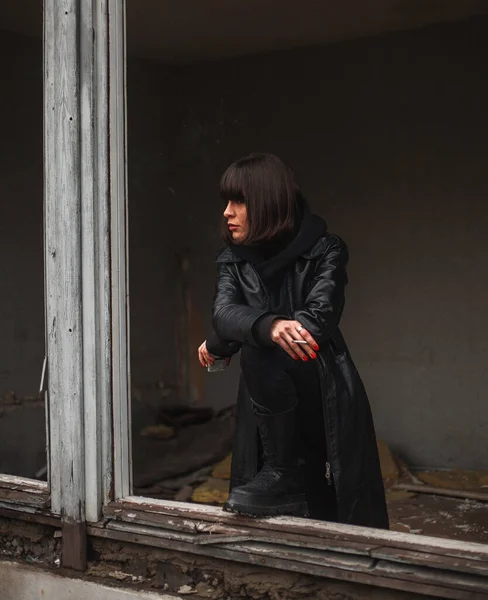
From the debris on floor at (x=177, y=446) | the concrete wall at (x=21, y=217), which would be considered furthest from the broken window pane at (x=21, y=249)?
the debris on floor at (x=177, y=446)

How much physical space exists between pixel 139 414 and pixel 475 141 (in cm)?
326

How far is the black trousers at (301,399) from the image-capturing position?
337 cm

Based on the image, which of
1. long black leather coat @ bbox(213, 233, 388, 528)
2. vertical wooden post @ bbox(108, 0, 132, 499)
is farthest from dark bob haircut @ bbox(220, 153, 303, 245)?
vertical wooden post @ bbox(108, 0, 132, 499)

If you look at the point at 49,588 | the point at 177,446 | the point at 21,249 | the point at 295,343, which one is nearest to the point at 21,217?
the point at 21,249

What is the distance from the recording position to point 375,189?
7.11 metres

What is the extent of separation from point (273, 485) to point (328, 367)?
480mm

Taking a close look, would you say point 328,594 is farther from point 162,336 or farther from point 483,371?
point 162,336

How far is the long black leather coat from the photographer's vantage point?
3.38 meters

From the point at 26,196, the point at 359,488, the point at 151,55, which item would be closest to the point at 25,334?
the point at 26,196

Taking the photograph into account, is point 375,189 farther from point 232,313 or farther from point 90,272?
point 232,313

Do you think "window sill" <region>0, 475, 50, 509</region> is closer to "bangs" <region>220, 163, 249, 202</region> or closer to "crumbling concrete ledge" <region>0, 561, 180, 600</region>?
"crumbling concrete ledge" <region>0, 561, 180, 600</region>

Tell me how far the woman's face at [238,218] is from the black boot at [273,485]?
676 millimetres

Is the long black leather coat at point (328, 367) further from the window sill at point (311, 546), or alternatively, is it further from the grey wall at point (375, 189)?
the grey wall at point (375, 189)

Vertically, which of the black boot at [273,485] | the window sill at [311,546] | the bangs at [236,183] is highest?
the bangs at [236,183]
